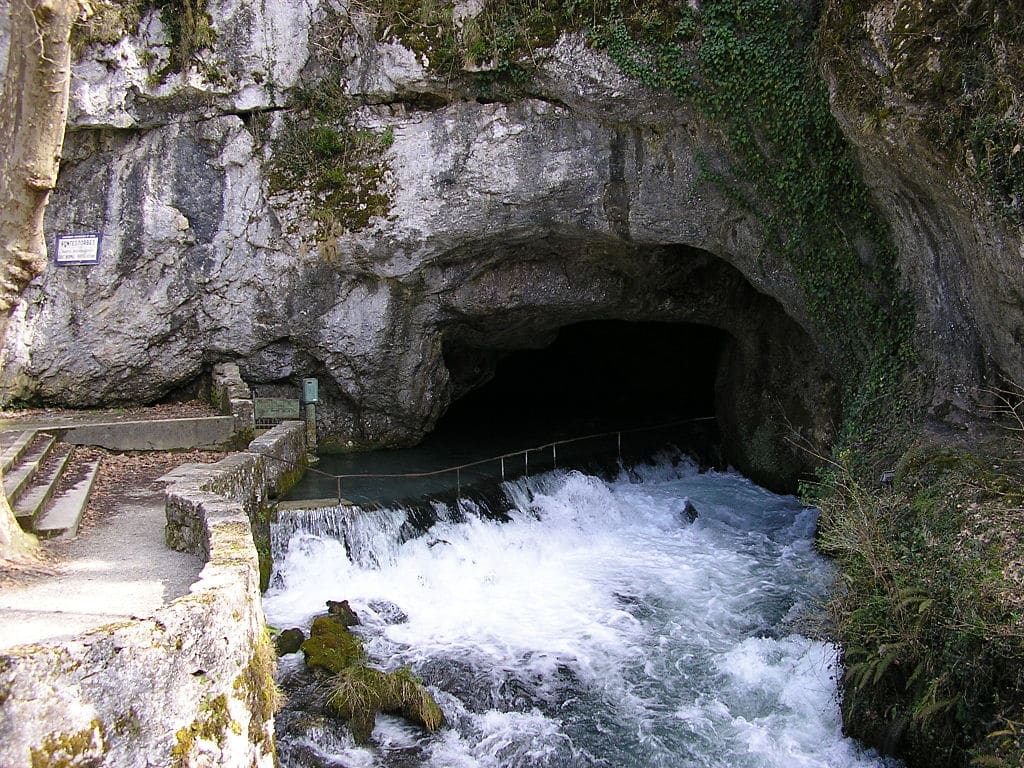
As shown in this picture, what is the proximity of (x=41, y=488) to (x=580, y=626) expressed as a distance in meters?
5.88

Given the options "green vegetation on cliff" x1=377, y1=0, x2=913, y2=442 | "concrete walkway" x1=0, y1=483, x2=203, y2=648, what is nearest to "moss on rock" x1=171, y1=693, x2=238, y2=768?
"concrete walkway" x1=0, y1=483, x2=203, y2=648

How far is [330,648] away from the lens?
8.35 m

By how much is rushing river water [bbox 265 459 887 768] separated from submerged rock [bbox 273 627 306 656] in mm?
154

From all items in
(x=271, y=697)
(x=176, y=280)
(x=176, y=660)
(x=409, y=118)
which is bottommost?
(x=271, y=697)

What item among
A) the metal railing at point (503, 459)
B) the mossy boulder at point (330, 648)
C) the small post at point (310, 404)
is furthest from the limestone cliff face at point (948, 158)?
the small post at point (310, 404)

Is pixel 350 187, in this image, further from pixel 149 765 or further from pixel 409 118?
pixel 149 765

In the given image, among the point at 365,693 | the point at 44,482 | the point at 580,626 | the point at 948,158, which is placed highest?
the point at 948,158

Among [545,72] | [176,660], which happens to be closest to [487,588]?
[176,660]

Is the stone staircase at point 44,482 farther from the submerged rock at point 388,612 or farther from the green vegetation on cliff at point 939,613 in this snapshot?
the green vegetation on cliff at point 939,613

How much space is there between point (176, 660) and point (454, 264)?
9.44 m

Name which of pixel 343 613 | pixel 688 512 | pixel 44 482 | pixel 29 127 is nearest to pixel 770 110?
pixel 688 512

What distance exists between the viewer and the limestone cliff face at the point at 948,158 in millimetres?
7688

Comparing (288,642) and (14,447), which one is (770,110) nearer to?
(288,642)

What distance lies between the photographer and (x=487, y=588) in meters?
10.8
